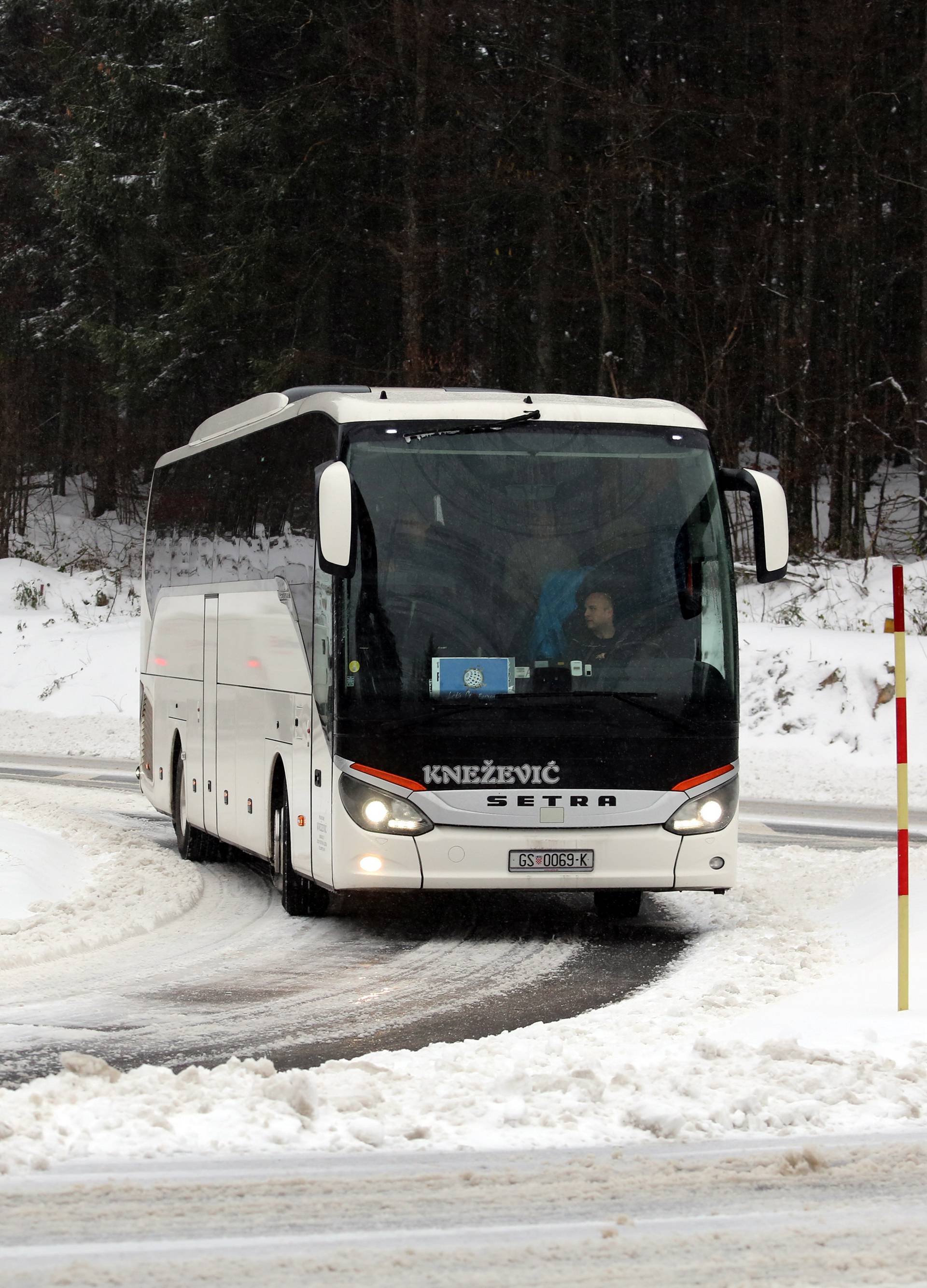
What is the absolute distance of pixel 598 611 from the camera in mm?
11023

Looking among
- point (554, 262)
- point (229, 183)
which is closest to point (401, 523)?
point (554, 262)

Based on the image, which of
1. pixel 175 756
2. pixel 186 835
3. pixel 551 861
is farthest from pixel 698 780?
pixel 175 756

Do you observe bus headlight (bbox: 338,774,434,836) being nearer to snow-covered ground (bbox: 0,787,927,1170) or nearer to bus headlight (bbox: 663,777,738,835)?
bus headlight (bbox: 663,777,738,835)

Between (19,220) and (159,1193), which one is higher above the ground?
(19,220)

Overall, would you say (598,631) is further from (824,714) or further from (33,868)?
(824,714)

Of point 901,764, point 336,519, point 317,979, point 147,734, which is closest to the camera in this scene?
point 901,764

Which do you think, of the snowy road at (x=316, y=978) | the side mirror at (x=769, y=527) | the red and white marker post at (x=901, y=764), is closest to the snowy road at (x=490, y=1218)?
the snowy road at (x=316, y=978)

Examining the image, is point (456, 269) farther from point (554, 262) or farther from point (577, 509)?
point (577, 509)

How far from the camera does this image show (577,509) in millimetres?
11188

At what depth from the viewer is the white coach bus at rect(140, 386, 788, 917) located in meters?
10.8

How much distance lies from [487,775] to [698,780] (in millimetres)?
1270

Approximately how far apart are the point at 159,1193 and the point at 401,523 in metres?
6.03

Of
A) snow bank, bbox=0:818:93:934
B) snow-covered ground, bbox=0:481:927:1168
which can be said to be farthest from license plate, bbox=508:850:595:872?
snow bank, bbox=0:818:93:934

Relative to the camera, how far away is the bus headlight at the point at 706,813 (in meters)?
11.0
